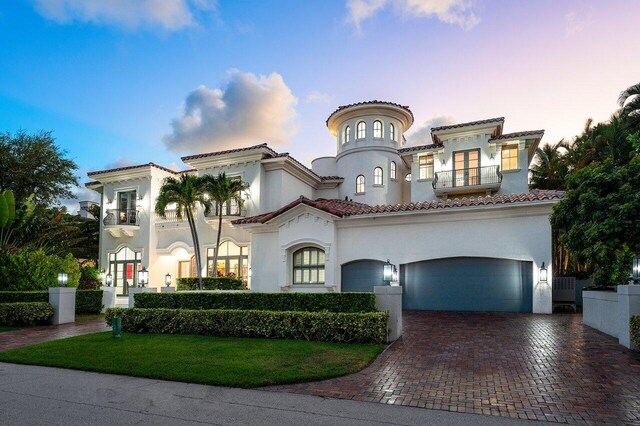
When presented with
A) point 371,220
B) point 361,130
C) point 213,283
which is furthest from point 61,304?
point 361,130

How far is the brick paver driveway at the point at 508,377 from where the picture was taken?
6082 millimetres

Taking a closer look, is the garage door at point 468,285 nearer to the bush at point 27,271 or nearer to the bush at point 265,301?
the bush at point 265,301

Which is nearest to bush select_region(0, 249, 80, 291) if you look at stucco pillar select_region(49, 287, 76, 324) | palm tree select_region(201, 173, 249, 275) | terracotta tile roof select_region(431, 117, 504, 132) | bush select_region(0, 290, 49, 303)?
bush select_region(0, 290, 49, 303)

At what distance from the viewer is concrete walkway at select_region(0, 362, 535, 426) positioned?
565cm

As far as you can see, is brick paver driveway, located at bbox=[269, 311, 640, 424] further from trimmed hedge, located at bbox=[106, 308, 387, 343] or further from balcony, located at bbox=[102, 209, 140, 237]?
balcony, located at bbox=[102, 209, 140, 237]

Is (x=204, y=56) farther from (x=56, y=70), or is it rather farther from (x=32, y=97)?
(x=32, y=97)

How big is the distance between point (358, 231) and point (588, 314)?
986 cm

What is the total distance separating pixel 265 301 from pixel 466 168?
57.7 feet

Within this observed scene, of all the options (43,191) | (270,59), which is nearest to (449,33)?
(270,59)

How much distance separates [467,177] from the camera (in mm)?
25141

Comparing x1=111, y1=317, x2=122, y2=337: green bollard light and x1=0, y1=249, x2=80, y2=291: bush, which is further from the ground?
x1=0, y1=249, x2=80, y2=291: bush

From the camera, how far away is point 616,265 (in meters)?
12.6

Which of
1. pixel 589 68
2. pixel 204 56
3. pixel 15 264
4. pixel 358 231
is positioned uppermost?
pixel 204 56

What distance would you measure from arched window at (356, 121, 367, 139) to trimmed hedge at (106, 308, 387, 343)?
64.6ft
